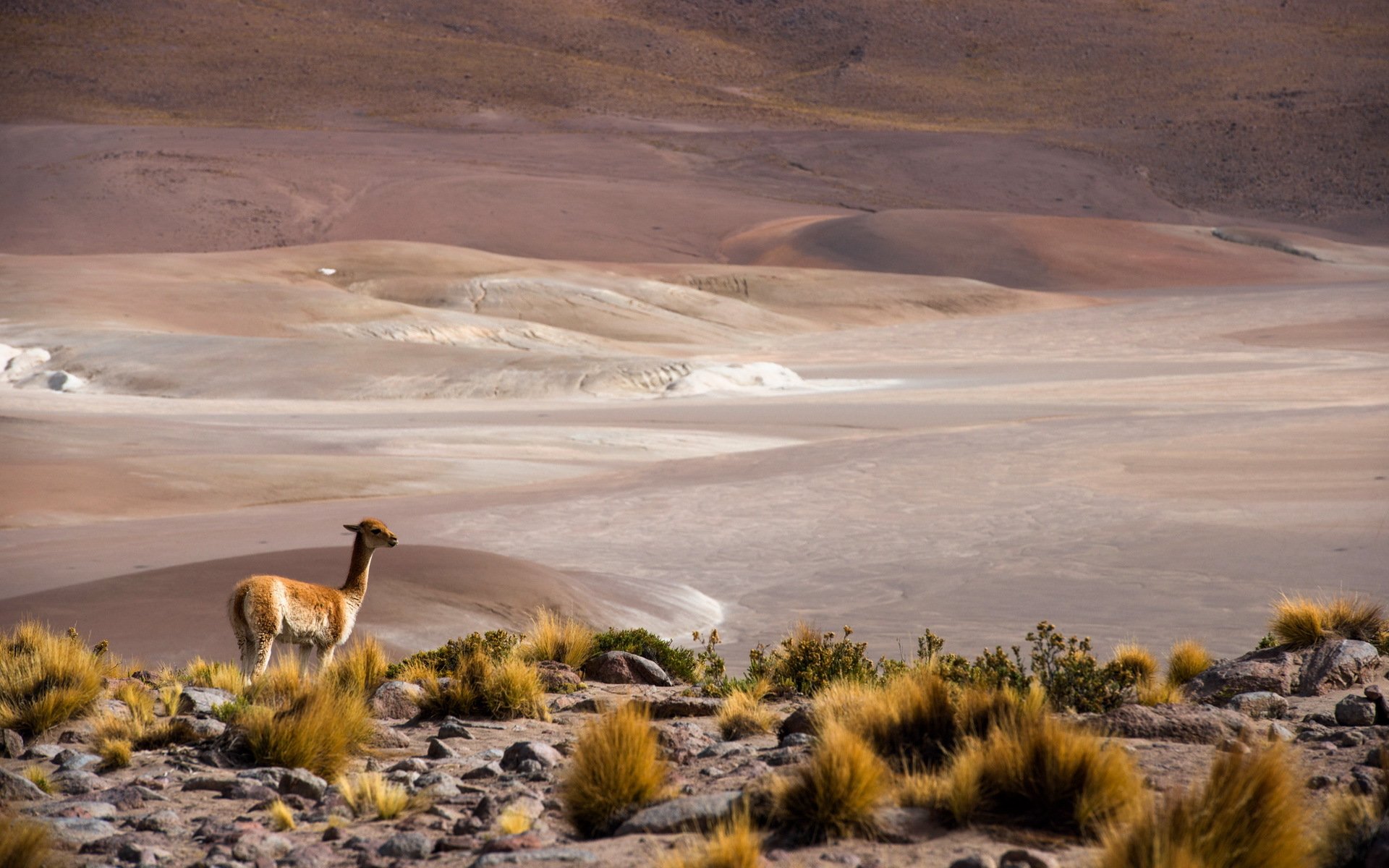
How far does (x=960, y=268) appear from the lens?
7188 cm

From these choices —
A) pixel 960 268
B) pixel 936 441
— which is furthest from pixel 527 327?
pixel 960 268

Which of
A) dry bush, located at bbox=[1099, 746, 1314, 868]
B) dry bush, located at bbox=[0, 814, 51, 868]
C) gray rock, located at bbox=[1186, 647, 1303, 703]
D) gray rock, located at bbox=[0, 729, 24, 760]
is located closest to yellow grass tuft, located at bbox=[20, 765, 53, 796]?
gray rock, located at bbox=[0, 729, 24, 760]

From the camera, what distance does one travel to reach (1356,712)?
5.94m

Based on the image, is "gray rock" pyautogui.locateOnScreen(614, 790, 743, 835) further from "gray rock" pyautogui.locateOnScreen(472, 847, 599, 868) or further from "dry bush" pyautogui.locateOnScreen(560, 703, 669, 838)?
"gray rock" pyautogui.locateOnScreen(472, 847, 599, 868)

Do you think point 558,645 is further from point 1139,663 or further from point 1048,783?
point 1048,783

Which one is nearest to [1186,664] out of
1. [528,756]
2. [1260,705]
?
[1260,705]

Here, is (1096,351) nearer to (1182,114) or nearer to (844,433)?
(844,433)

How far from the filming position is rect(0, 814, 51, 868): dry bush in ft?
13.4

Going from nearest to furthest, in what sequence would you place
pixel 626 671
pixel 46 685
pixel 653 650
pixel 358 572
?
pixel 46 685 → pixel 358 572 → pixel 626 671 → pixel 653 650

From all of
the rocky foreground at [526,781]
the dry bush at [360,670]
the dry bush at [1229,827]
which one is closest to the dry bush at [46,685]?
the rocky foreground at [526,781]

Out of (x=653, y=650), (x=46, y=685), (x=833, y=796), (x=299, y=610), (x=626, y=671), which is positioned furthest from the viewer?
(x=653, y=650)

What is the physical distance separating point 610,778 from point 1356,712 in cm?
338

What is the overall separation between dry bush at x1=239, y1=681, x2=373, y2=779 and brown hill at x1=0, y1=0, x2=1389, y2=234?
100122 millimetres

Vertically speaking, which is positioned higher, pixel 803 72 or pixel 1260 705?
pixel 803 72
